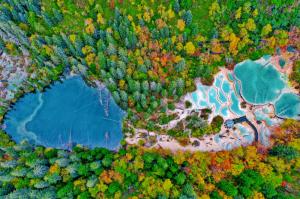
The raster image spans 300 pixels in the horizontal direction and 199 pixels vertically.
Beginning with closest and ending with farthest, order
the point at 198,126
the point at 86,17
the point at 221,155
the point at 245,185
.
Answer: the point at 245,185
the point at 221,155
the point at 198,126
the point at 86,17

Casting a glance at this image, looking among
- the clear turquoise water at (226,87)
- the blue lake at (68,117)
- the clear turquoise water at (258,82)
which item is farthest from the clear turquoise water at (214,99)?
the blue lake at (68,117)

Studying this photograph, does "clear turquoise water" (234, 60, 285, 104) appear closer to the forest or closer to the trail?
the forest

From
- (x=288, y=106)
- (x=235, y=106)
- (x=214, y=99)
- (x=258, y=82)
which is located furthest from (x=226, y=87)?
(x=288, y=106)

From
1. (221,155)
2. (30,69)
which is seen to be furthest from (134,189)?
(30,69)

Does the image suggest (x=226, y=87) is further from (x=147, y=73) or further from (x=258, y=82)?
(x=147, y=73)

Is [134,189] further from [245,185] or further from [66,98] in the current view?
[66,98]

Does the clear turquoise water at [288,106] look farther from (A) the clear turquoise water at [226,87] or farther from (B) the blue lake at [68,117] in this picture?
(B) the blue lake at [68,117]
